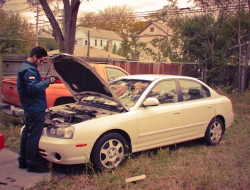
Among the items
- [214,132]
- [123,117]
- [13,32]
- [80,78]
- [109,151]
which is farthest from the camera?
[13,32]

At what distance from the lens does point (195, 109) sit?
5742 millimetres

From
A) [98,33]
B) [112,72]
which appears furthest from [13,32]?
[112,72]

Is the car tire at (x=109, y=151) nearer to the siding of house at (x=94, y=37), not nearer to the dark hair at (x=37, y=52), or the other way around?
the dark hair at (x=37, y=52)

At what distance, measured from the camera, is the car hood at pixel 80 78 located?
4715mm

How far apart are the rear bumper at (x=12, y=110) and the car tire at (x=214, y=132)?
4100mm

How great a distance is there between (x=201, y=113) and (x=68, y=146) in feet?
9.66

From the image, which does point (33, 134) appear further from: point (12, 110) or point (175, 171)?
point (12, 110)

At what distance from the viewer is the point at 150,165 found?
4.79m

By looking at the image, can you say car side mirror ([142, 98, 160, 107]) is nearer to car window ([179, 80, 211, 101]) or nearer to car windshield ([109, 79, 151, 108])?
car windshield ([109, 79, 151, 108])

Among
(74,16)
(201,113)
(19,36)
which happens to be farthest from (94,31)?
(201,113)

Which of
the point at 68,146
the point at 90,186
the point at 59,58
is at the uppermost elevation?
the point at 59,58

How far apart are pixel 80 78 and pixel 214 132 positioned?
310 cm

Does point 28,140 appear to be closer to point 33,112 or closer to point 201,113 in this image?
point 33,112

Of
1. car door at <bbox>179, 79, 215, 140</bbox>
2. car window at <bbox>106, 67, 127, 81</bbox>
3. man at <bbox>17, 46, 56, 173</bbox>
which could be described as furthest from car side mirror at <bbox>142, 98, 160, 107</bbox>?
car window at <bbox>106, 67, 127, 81</bbox>
